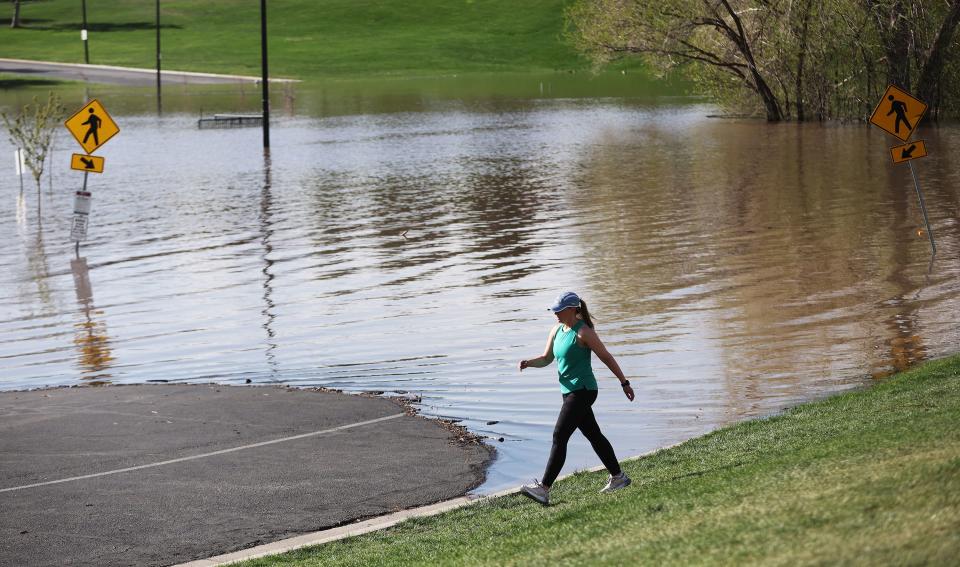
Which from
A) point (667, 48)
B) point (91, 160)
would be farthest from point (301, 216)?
point (667, 48)

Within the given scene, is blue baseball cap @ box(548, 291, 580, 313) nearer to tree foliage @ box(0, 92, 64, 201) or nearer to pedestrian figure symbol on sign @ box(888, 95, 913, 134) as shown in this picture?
pedestrian figure symbol on sign @ box(888, 95, 913, 134)

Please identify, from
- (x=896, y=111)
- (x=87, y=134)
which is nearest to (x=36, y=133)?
(x=87, y=134)

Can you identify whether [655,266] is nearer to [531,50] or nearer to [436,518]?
[436,518]

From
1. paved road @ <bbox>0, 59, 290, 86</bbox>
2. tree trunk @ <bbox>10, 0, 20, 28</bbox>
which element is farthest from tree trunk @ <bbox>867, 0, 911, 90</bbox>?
tree trunk @ <bbox>10, 0, 20, 28</bbox>

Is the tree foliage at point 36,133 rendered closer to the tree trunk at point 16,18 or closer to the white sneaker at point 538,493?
the white sneaker at point 538,493

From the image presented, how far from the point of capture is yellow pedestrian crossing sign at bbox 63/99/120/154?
2336 cm

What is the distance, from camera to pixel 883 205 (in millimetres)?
27109

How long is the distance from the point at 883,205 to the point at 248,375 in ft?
55.2

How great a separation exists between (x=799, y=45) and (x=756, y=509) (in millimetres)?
45694

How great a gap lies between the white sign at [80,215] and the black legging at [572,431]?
16.0 m

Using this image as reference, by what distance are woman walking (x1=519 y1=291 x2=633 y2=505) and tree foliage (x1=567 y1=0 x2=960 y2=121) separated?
39.6 m

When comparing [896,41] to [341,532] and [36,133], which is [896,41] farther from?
[341,532]

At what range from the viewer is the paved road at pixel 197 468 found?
9.34 metres

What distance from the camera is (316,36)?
119 metres
